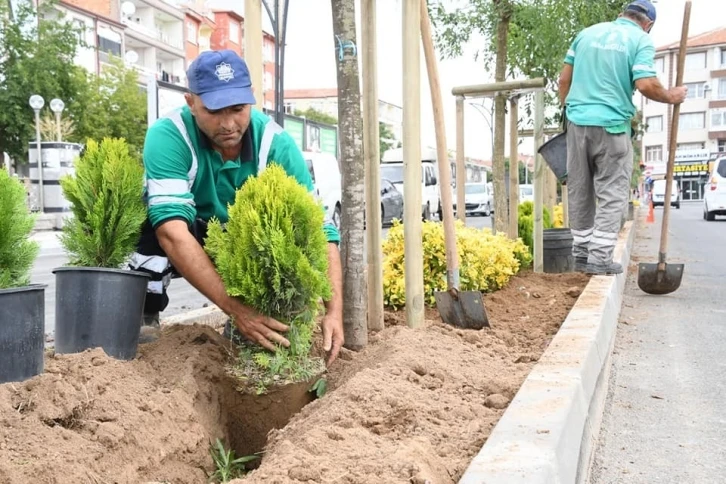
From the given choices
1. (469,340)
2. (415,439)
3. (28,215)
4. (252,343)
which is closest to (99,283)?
(28,215)

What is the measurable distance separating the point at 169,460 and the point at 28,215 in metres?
1.13

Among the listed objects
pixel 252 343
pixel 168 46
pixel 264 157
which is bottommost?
pixel 252 343

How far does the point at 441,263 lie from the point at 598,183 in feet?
5.85

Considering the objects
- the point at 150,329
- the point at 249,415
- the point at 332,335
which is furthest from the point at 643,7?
the point at 249,415

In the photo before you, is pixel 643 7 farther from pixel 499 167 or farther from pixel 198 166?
pixel 198 166

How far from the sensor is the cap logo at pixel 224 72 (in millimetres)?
3076

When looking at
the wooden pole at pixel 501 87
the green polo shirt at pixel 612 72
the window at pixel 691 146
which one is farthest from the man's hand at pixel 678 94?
the window at pixel 691 146

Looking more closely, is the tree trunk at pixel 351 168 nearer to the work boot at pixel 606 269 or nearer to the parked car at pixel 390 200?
the work boot at pixel 606 269

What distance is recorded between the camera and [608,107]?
6.08 m

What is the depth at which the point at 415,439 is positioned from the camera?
218 centimetres

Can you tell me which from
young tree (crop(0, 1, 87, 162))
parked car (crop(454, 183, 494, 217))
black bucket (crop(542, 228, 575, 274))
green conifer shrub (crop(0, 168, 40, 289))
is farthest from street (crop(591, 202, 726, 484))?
parked car (crop(454, 183, 494, 217))

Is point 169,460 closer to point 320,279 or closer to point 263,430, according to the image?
point 263,430

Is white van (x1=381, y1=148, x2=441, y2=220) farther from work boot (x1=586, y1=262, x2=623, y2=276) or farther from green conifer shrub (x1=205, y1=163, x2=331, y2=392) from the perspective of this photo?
green conifer shrub (x1=205, y1=163, x2=331, y2=392)

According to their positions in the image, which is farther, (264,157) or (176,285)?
(176,285)
